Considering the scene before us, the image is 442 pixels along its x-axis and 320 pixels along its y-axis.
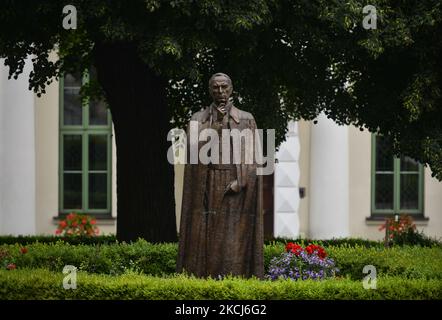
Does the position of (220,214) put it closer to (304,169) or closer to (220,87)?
(220,87)

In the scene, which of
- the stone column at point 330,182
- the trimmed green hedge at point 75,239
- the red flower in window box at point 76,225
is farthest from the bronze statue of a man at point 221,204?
the stone column at point 330,182

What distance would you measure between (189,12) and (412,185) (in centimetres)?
1441

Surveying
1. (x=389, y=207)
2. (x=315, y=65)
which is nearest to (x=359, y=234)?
(x=389, y=207)

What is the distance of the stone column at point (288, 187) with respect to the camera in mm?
27672

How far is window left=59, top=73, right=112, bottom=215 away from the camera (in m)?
28.9

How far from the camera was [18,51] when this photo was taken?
1798 centimetres

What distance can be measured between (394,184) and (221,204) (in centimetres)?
1689

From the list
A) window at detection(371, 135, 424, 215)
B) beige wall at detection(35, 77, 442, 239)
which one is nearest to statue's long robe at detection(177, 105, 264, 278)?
beige wall at detection(35, 77, 442, 239)

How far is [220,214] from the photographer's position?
12.7 metres

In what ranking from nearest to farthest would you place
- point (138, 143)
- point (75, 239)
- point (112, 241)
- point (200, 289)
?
point (200, 289), point (138, 143), point (112, 241), point (75, 239)

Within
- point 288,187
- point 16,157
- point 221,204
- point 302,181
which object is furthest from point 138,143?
point 302,181

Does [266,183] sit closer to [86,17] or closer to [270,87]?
[270,87]

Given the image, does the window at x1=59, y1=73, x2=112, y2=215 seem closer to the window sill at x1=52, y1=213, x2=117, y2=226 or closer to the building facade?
the building facade

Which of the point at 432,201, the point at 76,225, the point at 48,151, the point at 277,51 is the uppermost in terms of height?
the point at 277,51
